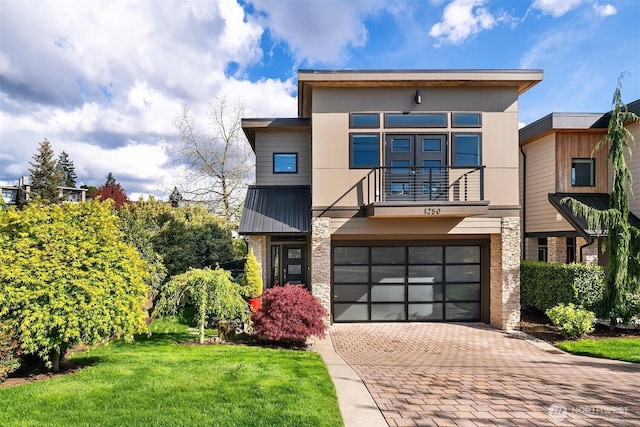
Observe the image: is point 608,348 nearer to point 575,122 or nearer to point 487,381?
point 487,381

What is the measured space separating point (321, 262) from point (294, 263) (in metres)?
1.83

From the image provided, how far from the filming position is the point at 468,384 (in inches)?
225

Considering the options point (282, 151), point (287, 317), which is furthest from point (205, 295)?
point (282, 151)

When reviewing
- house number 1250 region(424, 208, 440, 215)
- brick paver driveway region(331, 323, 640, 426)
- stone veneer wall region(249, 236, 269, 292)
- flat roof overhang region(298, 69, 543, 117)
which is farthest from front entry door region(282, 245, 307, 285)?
flat roof overhang region(298, 69, 543, 117)

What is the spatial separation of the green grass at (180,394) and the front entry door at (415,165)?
5990 mm

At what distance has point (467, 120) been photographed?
10.8 m

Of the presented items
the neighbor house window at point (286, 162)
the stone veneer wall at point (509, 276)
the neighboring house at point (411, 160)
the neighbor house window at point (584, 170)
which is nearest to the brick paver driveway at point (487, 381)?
the stone veneer wall at point (509, 276)

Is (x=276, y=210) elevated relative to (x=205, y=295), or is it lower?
elevated

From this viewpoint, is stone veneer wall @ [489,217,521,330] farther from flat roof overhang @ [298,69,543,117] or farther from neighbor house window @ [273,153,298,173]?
neighbor house window @ [273,153,298,173]

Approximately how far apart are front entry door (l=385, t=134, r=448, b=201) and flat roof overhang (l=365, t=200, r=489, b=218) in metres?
0.74

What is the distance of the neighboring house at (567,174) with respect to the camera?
12.0 m

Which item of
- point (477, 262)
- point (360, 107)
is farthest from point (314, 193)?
point (477, 262)

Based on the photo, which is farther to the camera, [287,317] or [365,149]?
[365,149]

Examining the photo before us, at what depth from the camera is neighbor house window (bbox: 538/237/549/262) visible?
44.3 feet
